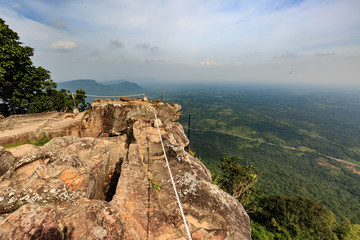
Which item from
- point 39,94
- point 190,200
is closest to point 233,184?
point 190,200

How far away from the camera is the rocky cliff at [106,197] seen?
3.49 metres

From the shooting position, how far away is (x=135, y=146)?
28.1 feet

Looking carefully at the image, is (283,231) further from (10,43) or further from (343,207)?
(343,207)

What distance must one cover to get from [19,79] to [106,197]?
20317mm

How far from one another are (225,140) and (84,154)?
14776 centimetres

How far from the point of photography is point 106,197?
639 centimetres

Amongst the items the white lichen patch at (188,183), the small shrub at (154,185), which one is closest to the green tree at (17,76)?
the small shrub at (154,185)

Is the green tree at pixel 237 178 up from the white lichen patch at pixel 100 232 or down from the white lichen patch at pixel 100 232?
down

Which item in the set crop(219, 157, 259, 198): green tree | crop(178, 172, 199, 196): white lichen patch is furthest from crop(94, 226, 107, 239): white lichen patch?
crop(219, 157, 259, 198): green tree

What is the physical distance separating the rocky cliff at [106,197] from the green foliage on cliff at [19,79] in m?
12.4

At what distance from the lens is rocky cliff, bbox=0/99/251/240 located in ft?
11.5

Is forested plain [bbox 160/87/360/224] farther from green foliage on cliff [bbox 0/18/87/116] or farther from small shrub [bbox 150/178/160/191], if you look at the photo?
green foliage on cliff [bbox 0/18/87/116]

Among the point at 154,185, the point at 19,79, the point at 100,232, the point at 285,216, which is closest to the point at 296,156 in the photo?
the point at 285,216

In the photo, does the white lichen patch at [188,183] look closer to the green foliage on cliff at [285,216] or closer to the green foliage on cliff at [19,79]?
the green foliage on cliff at [285,216]
